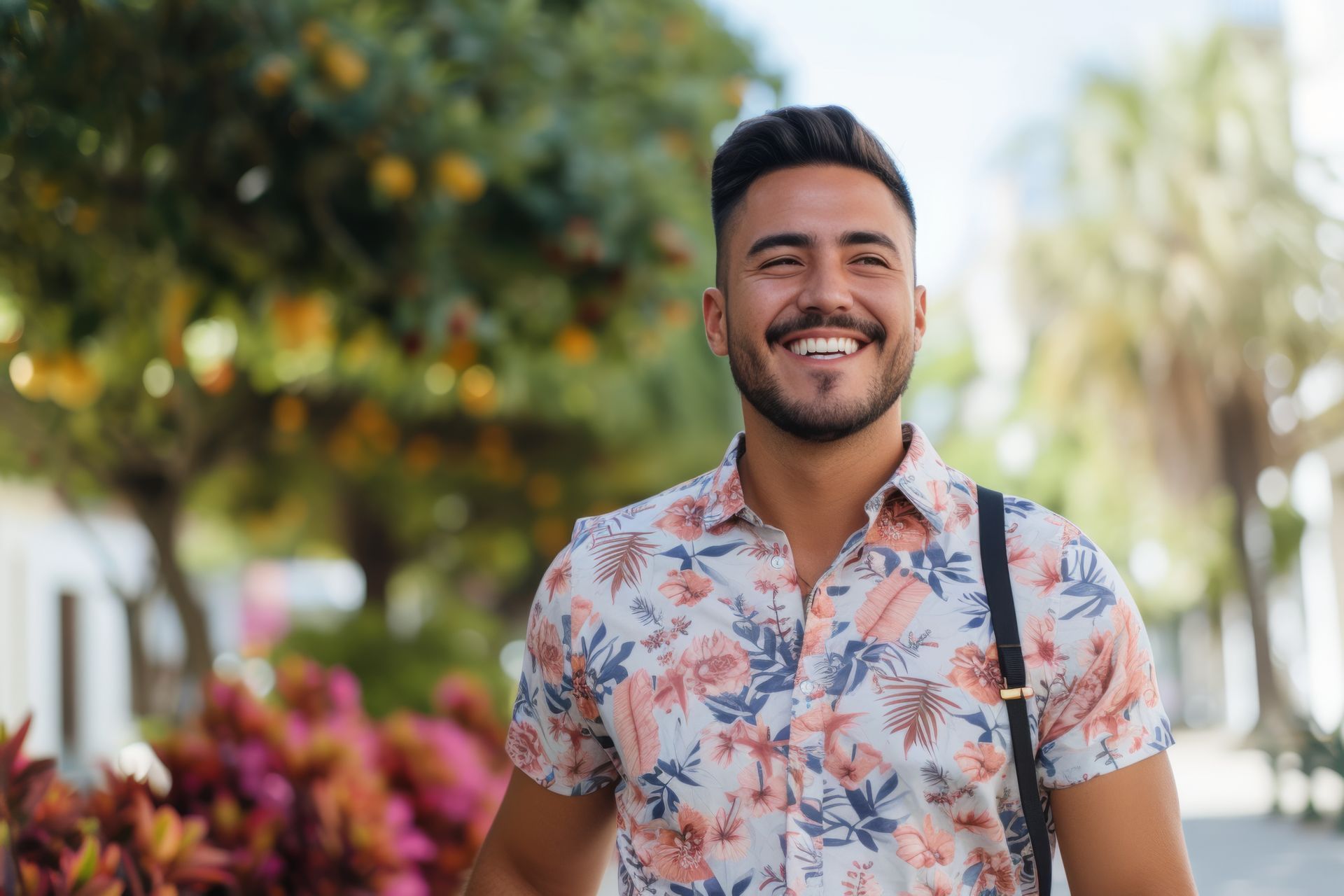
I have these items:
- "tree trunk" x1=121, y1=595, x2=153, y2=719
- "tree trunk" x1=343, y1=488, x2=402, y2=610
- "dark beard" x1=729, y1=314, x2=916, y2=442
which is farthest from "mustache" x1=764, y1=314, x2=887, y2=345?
"tree trunk" x1=343, y1=488, x2=402, y2=610

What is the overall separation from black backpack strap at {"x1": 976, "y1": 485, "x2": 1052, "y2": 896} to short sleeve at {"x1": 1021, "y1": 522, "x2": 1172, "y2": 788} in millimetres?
27

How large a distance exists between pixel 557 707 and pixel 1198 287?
1958 centimetres

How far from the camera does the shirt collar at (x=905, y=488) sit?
2189 mm

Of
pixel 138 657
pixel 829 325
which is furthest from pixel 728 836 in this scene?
pixel 138 657

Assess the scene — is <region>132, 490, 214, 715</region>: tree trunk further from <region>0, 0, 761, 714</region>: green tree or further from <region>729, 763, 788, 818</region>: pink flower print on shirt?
<region>729, 763, 788, 818</region>: pink flower print on shirt

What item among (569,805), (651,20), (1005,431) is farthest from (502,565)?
(1005,431)

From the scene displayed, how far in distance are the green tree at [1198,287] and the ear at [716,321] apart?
18.7 m

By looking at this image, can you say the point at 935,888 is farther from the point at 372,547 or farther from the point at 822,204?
the point at 372,547

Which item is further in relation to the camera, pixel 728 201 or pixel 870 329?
pixel 728 201

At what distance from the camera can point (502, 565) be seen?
1656cm

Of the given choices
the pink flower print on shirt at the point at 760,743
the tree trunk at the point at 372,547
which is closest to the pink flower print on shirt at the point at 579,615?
the pink flower print on shirt at the point at 760,743

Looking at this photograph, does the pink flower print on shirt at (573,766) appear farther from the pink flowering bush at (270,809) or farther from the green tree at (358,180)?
the green tree at (358,180)

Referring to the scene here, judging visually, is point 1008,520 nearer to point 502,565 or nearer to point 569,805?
point 569,805

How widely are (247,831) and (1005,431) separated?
118 feet
